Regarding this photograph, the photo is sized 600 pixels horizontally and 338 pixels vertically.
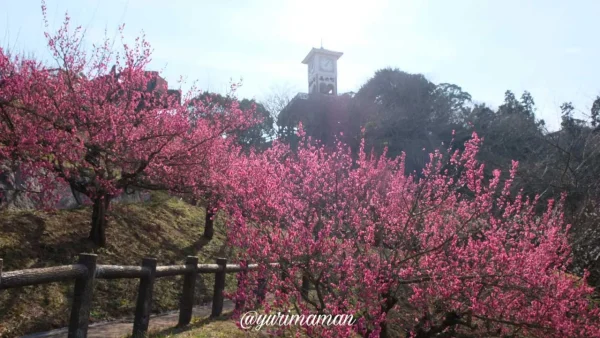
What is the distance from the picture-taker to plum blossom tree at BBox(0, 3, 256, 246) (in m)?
7.39

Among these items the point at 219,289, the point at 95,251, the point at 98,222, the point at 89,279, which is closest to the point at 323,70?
the point at 98,222

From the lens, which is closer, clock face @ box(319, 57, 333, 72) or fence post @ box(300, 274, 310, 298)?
fence post @ box(300, 274, 310, 298)

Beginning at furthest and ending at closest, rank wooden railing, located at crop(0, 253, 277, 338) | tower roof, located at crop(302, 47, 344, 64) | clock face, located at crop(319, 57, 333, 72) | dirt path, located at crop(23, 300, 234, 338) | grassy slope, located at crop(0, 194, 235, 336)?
clock face, located at crop(319, 57, 333, 72)
tower roof, located at crop(302, 47, 344, 64)
grassy slope, located at crop(0, 194, 235, 336)
dirt path, located at crop(23, 300, 234, 338)
wooden railing, located at crop(0, 253, 277, 338)

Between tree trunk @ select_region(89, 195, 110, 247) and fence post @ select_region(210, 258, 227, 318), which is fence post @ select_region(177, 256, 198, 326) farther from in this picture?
tree trunk @ select_region(89, 195, 110, 247)

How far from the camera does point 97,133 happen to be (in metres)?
7.73

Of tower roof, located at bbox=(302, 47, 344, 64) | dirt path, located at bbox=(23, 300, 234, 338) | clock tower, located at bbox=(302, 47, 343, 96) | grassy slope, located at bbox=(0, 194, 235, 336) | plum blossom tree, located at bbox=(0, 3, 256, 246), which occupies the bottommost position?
dirt path, located at bbox=(23, 300, 234, 338)

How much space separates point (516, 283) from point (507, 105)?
110 feet

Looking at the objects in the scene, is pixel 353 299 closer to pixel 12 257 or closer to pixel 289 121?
pixel 12 257

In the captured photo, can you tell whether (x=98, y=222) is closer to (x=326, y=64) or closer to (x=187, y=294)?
(x=187, y=294)

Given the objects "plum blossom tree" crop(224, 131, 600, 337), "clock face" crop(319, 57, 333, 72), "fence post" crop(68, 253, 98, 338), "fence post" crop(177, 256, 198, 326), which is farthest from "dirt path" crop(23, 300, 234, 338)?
"clock face" crop(319, 57, 333, 72)

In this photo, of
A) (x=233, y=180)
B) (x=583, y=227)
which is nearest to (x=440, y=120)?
(x=583, y=227)

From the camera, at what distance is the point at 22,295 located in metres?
6.39

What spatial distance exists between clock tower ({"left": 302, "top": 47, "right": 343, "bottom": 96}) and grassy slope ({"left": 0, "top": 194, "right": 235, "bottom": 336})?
33.8 metres

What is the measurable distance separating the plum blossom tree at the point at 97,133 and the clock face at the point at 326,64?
36.8 meters
